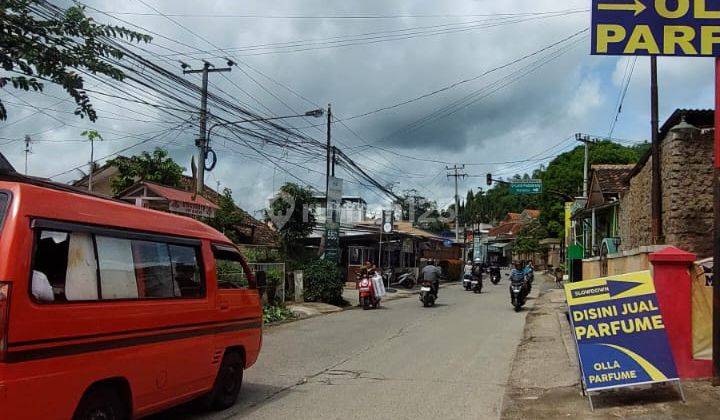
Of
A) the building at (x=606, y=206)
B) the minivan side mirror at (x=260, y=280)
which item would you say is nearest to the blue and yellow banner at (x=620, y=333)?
the minivan side mirror at (x=260, y=280)

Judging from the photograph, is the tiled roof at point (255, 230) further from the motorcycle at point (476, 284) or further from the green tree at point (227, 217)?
the motorcycle at point (476, 284)

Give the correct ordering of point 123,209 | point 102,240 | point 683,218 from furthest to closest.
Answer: point 683,218, point 123,209, point 102,240

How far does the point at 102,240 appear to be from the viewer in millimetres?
5289

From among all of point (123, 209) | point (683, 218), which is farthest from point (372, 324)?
point (123, 209)

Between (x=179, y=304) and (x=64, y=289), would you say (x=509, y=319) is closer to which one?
(x=179, y=304)

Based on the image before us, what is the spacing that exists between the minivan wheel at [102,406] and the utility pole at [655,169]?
37.3 ft

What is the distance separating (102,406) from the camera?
521cm

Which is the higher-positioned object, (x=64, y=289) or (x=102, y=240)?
(x=102, y=240)

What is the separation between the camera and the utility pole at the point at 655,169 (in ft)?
44.4

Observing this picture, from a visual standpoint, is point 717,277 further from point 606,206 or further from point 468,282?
point 468,282

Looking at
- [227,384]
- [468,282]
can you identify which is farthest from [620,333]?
[468,282]

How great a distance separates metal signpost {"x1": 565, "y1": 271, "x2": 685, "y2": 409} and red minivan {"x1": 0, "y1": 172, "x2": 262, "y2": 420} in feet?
13.6

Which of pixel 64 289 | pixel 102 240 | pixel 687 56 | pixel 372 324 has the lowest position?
pixel 372 324

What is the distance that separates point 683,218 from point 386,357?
6.90m
